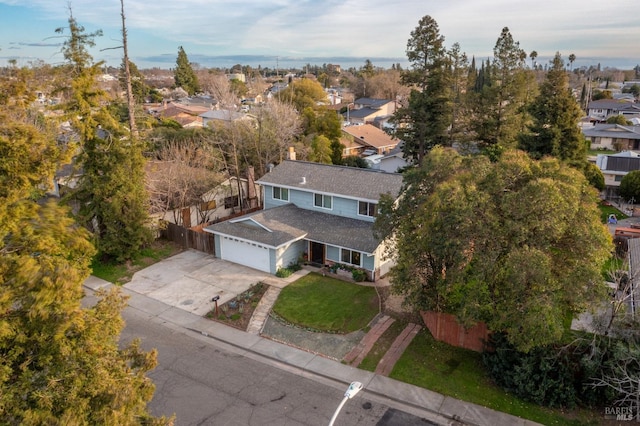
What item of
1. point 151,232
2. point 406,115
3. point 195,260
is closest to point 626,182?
point 406,115

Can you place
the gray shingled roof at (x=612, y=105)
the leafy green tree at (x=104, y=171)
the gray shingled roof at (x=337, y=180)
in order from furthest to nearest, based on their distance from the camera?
the gray shingled roof at (x=612, y=105) < the gray shingled roof at (x=337, y=180) < the leafy green tree at (x=104, y=171)

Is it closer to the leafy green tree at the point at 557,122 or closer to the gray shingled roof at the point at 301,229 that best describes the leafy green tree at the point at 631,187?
the leafy green tree at the point at 557,122

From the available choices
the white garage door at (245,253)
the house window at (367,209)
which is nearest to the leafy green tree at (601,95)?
the house window at (367,209)

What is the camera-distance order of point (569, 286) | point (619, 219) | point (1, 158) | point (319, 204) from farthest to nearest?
point (619, 219) < point (319, 204) < point (569, 286) < point (1, 158)

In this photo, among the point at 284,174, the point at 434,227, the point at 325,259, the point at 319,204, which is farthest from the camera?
the point at 284,174

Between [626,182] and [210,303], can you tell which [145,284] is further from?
[626,182]

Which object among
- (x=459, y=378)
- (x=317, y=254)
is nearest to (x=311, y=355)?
(x=459, y=378)
